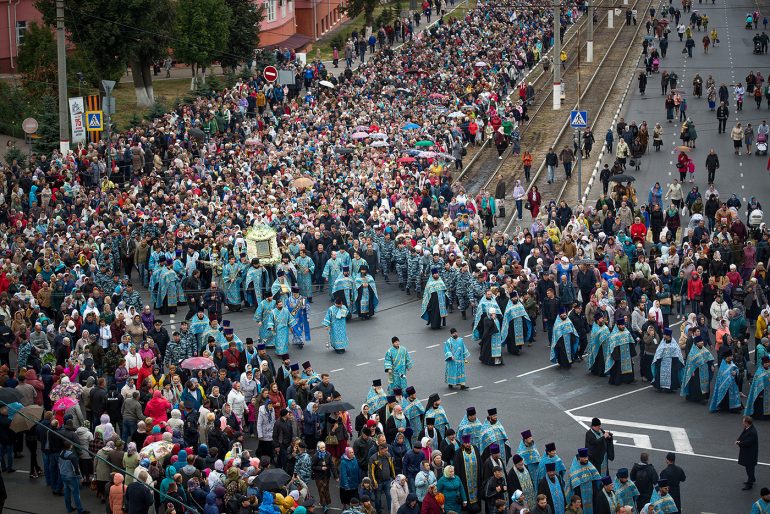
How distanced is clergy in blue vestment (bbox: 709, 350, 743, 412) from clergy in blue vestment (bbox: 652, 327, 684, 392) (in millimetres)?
1139

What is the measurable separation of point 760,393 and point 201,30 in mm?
38428

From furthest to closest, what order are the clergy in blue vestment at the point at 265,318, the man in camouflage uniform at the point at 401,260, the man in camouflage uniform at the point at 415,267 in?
the man in camouflage uniform at the point at 401,260, the man in camouflage uniform at the point at 415,267, the clergy in blue vestment at the point at 265,318

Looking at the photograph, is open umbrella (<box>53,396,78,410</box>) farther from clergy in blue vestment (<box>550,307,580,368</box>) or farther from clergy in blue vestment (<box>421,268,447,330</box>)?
clergy in blue vestment (<box>550,307,580,368</box>)

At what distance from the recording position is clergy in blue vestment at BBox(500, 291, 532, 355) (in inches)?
1220

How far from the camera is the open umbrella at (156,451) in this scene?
23.0 metres

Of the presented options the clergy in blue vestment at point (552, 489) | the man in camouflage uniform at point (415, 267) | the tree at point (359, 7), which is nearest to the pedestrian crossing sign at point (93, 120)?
the man in camouflage uniform at point (415, 267)

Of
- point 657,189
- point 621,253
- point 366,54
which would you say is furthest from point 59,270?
point 366,54

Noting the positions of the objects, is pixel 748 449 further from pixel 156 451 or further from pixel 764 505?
pixel 156 451

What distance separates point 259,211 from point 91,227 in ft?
14.8

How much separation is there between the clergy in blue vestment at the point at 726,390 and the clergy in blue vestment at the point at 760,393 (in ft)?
1.60

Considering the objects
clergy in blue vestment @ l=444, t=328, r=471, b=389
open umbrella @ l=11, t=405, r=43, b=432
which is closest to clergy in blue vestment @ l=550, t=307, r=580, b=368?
clergy in blue vestment @ l=444, t=328, r=471, b=389

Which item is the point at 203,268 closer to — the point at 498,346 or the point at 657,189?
the point at 498,346

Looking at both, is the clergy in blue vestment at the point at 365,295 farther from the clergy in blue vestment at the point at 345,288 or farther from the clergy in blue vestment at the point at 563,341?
the clergy in blue vestment at the point at 563,341

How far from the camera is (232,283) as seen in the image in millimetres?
34906
